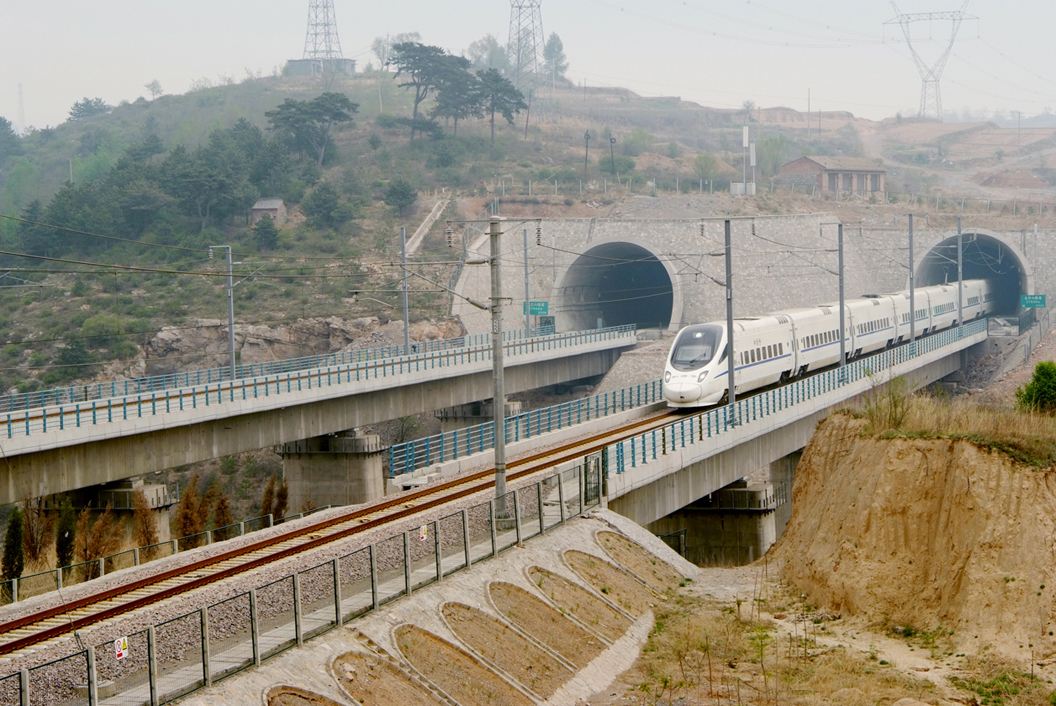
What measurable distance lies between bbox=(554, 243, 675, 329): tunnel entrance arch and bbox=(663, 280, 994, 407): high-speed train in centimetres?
1901

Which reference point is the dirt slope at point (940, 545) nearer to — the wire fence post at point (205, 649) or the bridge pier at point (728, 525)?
the bridge pier at point (728, 525)

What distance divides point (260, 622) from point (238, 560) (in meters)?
6.55

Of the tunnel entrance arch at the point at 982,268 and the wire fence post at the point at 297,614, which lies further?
the tunnel entrance arch at the point at 982,268

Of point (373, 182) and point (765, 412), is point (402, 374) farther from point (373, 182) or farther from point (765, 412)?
point (373, 182)

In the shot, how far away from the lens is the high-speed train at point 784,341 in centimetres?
5034

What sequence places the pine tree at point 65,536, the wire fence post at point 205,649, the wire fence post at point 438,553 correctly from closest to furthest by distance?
the wire fence post at point 205,649, the wire fence post at point 438,553, the pine tree at point 65,536

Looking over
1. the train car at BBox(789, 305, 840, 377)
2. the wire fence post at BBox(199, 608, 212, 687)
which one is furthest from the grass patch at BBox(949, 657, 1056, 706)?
the train car at BBox(789, 305, 840, 377)

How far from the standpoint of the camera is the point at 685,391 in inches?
1954

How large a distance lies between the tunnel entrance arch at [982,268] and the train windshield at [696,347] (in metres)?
58.3

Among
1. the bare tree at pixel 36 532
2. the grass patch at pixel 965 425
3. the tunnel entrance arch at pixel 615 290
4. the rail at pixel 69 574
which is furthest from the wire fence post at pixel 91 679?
the tunnel entrance arch at pixel 615 290

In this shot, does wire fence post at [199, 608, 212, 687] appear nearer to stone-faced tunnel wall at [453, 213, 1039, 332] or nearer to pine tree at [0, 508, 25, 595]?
pine tree at [0, 508, 25, 595]

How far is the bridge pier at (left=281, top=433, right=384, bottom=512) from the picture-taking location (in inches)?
2224

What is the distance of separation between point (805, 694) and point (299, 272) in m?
83.5

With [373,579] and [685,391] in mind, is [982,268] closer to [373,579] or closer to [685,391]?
[685,391]
